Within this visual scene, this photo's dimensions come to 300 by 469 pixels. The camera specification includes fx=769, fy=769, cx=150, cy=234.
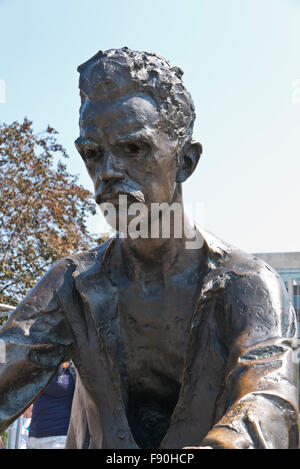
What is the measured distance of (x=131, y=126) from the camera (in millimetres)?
2721

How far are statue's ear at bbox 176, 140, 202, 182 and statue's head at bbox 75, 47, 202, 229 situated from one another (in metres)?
0.03

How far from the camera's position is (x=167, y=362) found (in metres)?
3.01

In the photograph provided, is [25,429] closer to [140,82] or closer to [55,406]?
[55,406]

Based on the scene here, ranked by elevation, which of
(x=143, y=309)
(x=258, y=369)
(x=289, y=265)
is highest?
(x=289, y=265)

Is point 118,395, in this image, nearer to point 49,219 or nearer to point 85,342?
point 85,342

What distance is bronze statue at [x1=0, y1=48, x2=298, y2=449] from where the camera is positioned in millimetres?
2725

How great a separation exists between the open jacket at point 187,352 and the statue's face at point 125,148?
1.39 feet

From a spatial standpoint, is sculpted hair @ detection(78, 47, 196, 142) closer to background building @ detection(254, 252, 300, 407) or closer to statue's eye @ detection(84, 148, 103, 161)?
statue's eye @ detection(84, 148, 103, 161)

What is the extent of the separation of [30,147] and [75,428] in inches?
567

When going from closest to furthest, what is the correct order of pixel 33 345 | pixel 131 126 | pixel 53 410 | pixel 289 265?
1. pixel 131 126
2. pixel 33 345
3. pixel 53 410
4. pixel 289 265

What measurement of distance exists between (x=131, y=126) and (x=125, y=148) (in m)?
0.08

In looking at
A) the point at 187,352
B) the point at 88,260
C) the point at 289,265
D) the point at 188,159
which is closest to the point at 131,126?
the point at 188,159

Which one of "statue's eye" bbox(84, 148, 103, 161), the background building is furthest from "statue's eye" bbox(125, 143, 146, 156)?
the background building
